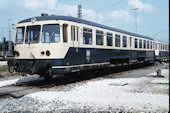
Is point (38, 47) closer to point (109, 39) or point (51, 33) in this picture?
point (51, 33)

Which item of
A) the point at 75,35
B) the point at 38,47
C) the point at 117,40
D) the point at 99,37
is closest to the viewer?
the point at 38,47

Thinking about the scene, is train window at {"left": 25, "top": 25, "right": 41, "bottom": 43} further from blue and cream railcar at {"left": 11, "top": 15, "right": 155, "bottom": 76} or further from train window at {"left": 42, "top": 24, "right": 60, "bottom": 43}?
train window at {"left": 42, "top": 24, "right": 60, "bottom": 43}

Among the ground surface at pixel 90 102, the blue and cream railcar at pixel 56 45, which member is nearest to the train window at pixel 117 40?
the blue and cream railcar at pixel 56 45

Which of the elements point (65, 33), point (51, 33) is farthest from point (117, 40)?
point (51, 33)

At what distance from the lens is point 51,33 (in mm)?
10945

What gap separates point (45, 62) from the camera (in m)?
10.5

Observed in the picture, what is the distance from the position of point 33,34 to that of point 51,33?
1090mm

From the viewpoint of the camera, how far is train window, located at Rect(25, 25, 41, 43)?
36.9 ft

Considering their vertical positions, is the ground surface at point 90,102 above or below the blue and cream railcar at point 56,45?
below

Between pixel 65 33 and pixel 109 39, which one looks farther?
pixel 109 39

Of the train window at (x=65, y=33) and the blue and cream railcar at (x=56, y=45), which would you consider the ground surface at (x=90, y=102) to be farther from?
the train window at (x=65, y=33)

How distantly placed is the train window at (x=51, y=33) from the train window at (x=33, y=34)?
1.13 feet

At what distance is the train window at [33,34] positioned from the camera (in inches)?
443

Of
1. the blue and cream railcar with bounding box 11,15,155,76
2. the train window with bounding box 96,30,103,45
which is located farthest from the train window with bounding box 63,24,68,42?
the train window with bounding box 96,30,103,45
